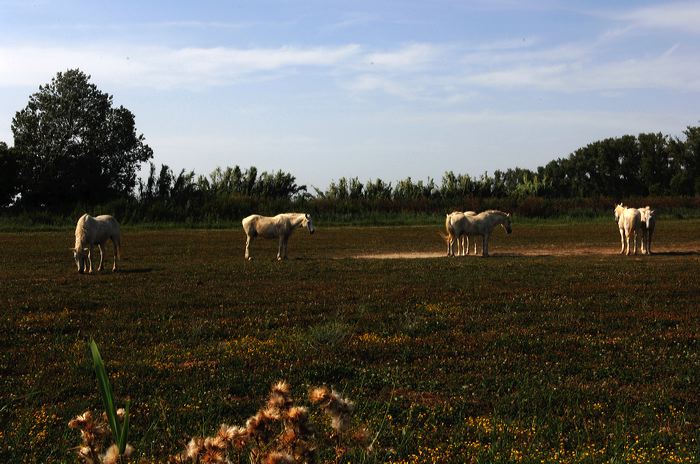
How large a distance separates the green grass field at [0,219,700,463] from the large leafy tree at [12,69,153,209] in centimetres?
4780

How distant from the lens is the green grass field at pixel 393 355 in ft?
23.1

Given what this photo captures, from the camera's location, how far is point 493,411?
311 inches

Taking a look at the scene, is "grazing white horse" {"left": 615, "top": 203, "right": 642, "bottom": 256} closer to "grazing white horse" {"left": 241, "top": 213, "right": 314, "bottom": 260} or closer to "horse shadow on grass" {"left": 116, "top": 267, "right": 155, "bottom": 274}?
"grazing white horse" {"left": 241, "top": 213, "right": 314, "bottom": 260}

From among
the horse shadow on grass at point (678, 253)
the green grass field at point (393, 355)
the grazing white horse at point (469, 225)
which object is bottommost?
Answer: the green grass field at point (393, 355)

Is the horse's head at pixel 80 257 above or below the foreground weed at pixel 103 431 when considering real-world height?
below

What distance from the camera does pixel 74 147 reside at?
69.2 meters

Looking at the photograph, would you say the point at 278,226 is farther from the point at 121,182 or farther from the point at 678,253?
the point at 121,182

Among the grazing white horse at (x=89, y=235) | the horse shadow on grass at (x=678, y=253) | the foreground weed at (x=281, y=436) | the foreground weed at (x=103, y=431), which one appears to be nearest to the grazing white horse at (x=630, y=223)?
the horse shadow on grass at (x=678, y=253)

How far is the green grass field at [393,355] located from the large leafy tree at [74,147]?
47.8 m

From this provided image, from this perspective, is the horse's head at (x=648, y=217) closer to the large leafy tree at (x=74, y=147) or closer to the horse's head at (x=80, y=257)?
the horse's head at (x=80, y=257)

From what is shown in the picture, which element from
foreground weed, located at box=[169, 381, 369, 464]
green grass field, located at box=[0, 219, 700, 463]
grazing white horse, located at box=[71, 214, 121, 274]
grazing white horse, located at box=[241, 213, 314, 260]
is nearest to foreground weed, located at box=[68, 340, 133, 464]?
foreground weed, located at box=[169, 381, 369, 464]

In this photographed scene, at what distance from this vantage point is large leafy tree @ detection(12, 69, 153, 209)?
66.6m

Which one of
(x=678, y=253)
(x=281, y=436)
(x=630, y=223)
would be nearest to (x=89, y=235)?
(x=630, y=223)

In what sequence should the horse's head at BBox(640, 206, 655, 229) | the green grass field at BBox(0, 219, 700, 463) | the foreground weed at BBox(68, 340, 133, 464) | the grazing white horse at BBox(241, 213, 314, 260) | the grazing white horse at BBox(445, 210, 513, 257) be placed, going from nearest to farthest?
the foreground weed at BBox(68, 340, 133, 464)
the green grass field at BBox(0, 219, 700, 463)
the grazing white horse at BBox(241, 213, 314, 260)
the horse's head at BBox(640, 206, 655, 229)
the grazing white horse at BBox(445, 210, 513, 257)
